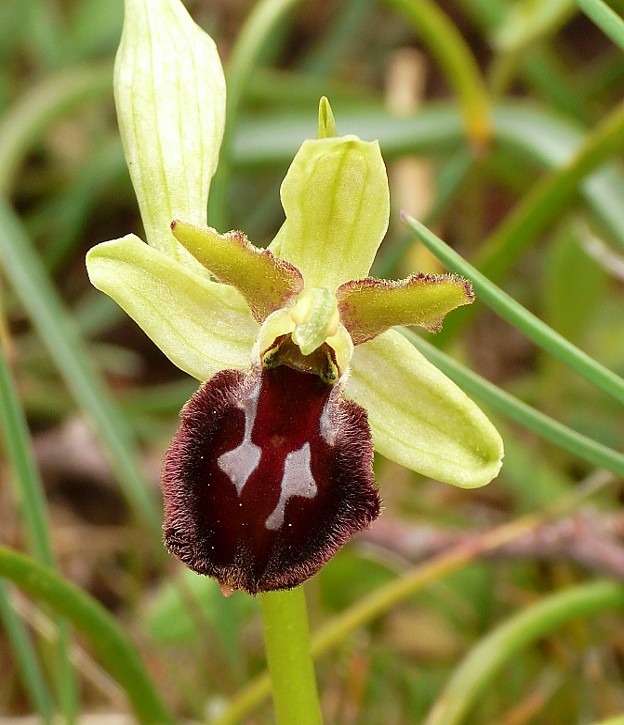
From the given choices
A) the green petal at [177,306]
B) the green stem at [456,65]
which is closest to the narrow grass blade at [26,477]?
the green petal at [177,306]

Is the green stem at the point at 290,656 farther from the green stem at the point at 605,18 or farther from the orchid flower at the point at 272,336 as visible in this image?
the green stem at the point at 605,18

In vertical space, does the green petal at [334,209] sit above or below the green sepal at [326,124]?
below

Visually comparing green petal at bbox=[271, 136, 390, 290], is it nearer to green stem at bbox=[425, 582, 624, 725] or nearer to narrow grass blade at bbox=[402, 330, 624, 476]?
narrow grass blade at bbox=[402, 330, 624, 476]

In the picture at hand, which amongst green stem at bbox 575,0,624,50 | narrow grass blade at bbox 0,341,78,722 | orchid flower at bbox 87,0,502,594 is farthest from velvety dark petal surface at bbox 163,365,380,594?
green stem at bbox 575,0,624,50

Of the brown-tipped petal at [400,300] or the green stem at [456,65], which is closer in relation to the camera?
the brown-tipped petal at [400,300]

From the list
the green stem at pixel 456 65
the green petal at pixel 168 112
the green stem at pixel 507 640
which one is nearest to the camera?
the green petal at pixel 168 112

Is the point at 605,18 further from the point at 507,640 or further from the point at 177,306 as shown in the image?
the point at 507,640

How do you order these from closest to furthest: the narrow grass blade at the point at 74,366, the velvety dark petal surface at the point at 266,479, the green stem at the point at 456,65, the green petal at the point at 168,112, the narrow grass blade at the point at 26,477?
1. the velvety dark petal surface at the point at 266,479
2. the green petal at the point at 168,112
3. the narrow grass blade at the point at 26,477
4. the narrow grass blade at the point at 74,366
5. the green stem at the point at 456,65
